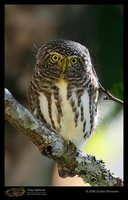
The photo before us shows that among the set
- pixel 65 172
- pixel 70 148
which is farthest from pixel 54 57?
pixel 65 172

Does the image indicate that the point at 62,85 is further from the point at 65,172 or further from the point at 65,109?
the point at 65,172

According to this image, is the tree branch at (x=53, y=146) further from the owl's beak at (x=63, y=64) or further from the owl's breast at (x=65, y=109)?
the owl's beak at (x=63, y=64)

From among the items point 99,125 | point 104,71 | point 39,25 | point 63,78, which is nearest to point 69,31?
point 39,25

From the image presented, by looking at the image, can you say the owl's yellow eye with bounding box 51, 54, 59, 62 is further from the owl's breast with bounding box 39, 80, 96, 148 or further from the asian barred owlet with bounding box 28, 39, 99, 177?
the owl's breast with bounding box 39, 80, 96, 148

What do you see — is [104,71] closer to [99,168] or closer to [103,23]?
[103,23]

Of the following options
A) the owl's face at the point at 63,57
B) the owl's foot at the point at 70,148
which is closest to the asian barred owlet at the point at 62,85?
the owl's face at the point at 63,57

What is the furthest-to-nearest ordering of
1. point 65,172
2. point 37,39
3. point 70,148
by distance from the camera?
point 37,39 → point 65,172 → point 70,148

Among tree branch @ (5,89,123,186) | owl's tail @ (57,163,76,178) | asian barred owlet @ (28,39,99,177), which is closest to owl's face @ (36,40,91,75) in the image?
asian barred owlet @ (28,39,99,177)
